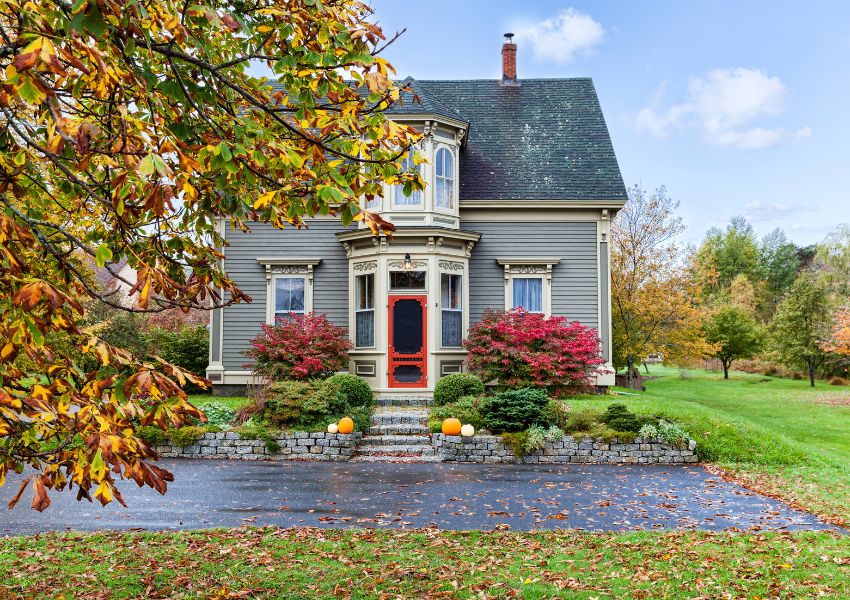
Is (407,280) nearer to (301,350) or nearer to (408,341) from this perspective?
(408,341)

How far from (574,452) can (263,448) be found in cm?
552

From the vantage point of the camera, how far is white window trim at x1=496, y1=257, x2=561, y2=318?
18719 mm

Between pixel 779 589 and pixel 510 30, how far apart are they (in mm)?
20031

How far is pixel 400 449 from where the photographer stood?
12.9 meters

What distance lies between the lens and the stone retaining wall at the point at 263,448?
12.5 metres

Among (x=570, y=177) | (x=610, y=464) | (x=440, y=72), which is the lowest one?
(x=610, y=464)

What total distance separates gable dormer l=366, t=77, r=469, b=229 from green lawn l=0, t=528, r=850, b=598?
11.1m

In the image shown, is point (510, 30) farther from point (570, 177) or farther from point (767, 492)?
point (767, 492)

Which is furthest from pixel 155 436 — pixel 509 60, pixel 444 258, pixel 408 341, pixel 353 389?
pixel 509 60

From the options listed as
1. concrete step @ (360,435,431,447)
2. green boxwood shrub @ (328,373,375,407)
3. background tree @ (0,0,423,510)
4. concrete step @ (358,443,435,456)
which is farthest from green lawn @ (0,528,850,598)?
green boxwood shrub @ (328,373,375,407)

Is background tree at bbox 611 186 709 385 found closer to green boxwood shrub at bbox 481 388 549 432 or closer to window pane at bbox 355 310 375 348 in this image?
window pane at bbox 355 310 375 348

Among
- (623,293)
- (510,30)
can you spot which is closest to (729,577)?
(510,30)

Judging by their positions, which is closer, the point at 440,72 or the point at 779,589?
the point at 779,589

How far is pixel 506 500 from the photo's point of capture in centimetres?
923
